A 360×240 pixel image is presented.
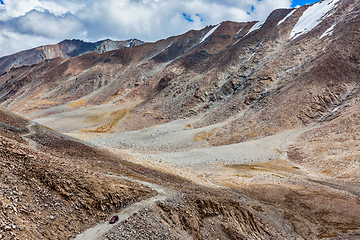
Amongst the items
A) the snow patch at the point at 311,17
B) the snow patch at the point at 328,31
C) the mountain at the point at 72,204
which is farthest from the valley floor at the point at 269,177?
the snow patch at the point at 311,17

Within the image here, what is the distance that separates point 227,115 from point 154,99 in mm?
33241

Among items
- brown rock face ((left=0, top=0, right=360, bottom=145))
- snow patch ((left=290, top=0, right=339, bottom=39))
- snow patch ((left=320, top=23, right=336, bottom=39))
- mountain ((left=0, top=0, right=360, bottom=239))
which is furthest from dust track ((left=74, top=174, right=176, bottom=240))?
snow patch ((left=290, top=0, right=339, bottom=39))

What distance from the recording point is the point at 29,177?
11125mm

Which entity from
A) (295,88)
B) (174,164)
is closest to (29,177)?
(174,164)

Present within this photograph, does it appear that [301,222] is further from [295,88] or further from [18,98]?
[18,98]

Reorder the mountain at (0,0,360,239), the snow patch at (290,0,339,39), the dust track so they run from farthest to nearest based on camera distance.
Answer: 1. the snow patch at (290,0,339,39)
2. the mountain at (0,0,360,239)
3. the dust track

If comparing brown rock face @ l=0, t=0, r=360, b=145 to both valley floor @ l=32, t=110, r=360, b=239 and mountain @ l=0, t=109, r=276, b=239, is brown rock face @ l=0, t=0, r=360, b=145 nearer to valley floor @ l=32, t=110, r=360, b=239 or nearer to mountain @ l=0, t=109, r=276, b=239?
valley floor @ l=32, t=110, r=360, b=239

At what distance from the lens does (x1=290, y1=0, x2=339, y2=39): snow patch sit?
73.2 meters

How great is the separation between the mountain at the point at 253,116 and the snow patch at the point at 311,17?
64 centimetres

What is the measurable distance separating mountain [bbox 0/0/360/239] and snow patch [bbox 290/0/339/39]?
641 mm

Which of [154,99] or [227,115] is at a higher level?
[154,99]

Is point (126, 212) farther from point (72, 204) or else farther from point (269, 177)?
point (269, 177)

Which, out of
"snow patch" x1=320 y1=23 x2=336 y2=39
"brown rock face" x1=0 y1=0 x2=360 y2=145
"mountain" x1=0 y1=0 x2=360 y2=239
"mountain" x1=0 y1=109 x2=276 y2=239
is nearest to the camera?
"mountain" x1=0 y1=109 x2=276 y2=239

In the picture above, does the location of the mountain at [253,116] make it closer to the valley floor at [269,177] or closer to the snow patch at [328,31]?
the valley floor at [269,177]
